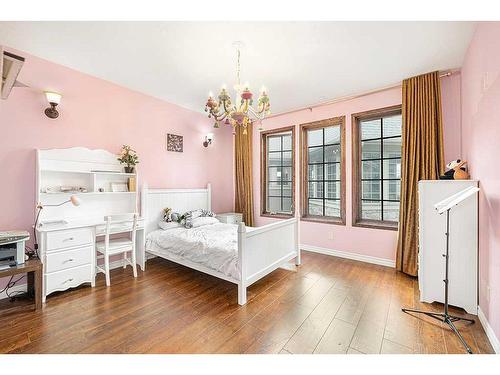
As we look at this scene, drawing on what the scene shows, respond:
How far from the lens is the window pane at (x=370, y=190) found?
360 centimetres

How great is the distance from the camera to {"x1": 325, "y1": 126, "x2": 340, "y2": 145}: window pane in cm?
400

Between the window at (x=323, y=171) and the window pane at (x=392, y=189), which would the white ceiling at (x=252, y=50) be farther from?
the window pane at (x=392, y=189)

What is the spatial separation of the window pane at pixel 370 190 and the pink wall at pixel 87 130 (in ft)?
9.62

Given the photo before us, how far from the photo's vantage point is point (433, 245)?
2260 millimetres

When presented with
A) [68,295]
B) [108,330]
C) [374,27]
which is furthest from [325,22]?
[68,295]

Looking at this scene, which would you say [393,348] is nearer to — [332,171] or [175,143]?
[332,171]

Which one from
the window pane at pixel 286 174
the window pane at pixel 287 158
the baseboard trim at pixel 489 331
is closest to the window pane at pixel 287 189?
the window pane at pixel 286 174

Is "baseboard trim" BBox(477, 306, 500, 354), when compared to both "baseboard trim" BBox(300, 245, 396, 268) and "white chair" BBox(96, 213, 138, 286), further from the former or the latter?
"white chair" BBox(96, 213, 138, 286)

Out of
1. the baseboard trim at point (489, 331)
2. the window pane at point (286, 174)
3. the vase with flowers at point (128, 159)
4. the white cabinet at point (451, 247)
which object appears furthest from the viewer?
the window pane at point (286, 174)

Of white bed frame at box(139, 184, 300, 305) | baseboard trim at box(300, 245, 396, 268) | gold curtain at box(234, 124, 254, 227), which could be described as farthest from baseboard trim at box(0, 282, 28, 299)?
baseboard trim at box(300, 245, 396, 268)

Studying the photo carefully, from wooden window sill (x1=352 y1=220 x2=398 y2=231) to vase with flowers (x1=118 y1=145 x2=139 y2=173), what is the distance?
365cm

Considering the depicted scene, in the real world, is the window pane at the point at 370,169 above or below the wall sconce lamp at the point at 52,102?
below

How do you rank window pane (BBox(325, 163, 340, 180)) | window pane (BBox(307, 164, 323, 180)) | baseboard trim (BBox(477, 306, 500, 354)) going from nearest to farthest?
baseboard trim (BBox(477, 306, 500, 354))
window pane (BBox(325, 163, 340, 180))
window pane (BBox(307, 164, 323, 180))
